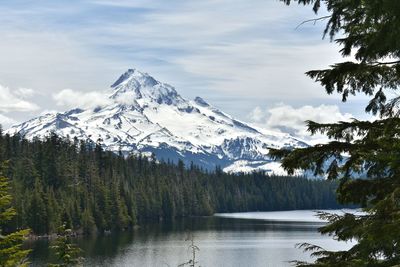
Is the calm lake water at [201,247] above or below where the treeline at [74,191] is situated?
below

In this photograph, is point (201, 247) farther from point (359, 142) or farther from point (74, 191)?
point (359, 142)

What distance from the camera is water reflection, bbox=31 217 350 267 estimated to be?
8069 centimetres

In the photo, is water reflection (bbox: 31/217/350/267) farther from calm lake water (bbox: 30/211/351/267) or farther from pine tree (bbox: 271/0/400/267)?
pine tree (bbox: 271/0/400/267)

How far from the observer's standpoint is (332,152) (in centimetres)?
1123

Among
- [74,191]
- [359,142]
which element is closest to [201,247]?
[74,191]

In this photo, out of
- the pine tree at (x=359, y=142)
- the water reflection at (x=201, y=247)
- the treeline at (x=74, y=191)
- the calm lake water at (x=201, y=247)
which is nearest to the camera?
the pine tree at (x=359, y=142)

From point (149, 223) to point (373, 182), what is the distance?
156 meters

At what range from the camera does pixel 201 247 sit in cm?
9750

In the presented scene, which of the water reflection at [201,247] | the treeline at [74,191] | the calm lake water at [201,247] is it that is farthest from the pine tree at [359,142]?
the treeline at [74,191]

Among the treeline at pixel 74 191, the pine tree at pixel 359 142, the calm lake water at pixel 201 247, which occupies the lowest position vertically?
the calm lake water at pixel 201 247

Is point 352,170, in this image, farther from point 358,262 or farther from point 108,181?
point 108,181

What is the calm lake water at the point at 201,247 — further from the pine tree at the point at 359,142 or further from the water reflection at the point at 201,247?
the pine tree at the point at 359,142

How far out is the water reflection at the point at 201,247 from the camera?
3177 inches

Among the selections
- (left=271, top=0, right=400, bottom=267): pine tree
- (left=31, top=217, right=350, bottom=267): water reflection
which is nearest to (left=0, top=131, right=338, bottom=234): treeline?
(left=31, top=217, right=350, bottom=267): water reflection
